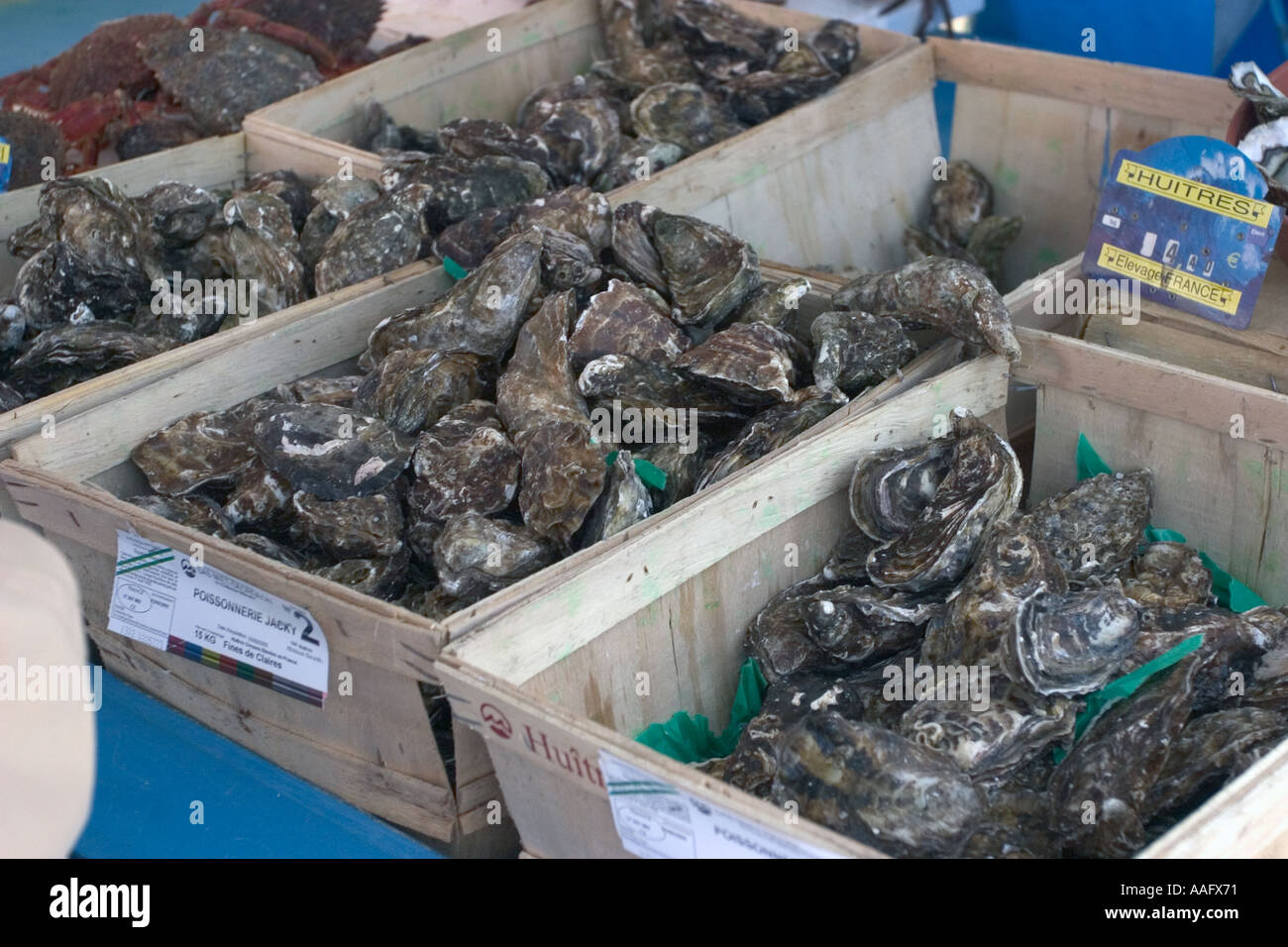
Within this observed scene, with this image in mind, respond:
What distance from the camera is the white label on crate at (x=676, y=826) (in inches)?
51.8

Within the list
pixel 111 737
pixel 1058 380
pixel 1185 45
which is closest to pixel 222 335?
pixel 111 737

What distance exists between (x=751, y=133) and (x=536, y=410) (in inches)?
57.6

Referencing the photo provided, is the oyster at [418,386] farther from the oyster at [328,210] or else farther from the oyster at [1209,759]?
the oyster at [1209,759]

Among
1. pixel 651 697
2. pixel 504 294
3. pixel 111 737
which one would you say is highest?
pixel 504 294

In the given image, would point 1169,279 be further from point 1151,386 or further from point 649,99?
point 649,99

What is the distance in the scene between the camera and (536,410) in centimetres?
223

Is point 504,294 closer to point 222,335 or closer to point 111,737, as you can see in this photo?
point 222,335

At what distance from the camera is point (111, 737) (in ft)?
7.23

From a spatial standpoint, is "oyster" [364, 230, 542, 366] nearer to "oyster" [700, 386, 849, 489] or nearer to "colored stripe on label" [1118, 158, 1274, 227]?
"oyster" [700, 386, 849, 489]

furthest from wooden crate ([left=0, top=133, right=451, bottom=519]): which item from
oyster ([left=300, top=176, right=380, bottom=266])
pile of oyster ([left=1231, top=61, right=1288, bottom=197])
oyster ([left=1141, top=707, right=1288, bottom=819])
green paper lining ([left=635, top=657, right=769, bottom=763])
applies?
oyster ([left=1141, top=707, right=1288, bottom=819])

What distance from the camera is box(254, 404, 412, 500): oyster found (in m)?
2.15

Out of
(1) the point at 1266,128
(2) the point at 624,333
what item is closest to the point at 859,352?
(2) the point at 624,333
